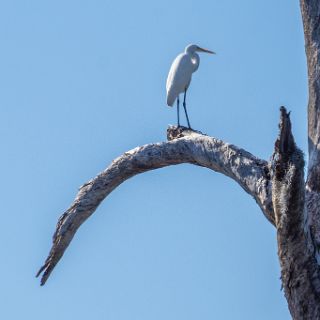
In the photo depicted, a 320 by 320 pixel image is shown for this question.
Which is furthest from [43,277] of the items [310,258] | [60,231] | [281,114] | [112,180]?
[281,114]

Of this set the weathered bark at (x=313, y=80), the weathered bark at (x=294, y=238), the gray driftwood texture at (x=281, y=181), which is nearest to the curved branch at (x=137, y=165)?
the gray driftwood texture at (x=281, y=181)

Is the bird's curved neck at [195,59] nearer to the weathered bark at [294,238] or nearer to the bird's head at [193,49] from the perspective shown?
the bird's head at [193,49]

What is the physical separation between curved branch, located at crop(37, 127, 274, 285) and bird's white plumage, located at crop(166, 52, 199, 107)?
23.5 feet

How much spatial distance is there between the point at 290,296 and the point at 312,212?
83cm

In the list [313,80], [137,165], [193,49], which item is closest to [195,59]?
[193,49]

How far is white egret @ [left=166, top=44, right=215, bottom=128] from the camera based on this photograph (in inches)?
736

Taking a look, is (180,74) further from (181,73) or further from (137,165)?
(137,165)

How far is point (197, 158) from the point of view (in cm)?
1088

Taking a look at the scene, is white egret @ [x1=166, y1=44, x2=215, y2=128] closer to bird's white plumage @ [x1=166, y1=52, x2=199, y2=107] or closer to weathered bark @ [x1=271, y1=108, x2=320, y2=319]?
bird's white plumage @ [x1=166, y1=52, x2=199, y2=107]

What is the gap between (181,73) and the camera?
62.5 feet

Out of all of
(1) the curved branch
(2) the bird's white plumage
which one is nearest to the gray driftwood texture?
(1) the curved branch

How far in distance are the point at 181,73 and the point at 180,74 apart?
4cm

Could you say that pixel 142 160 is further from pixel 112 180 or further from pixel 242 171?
pixel 242 171

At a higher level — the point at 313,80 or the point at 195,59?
the point at 195,59
